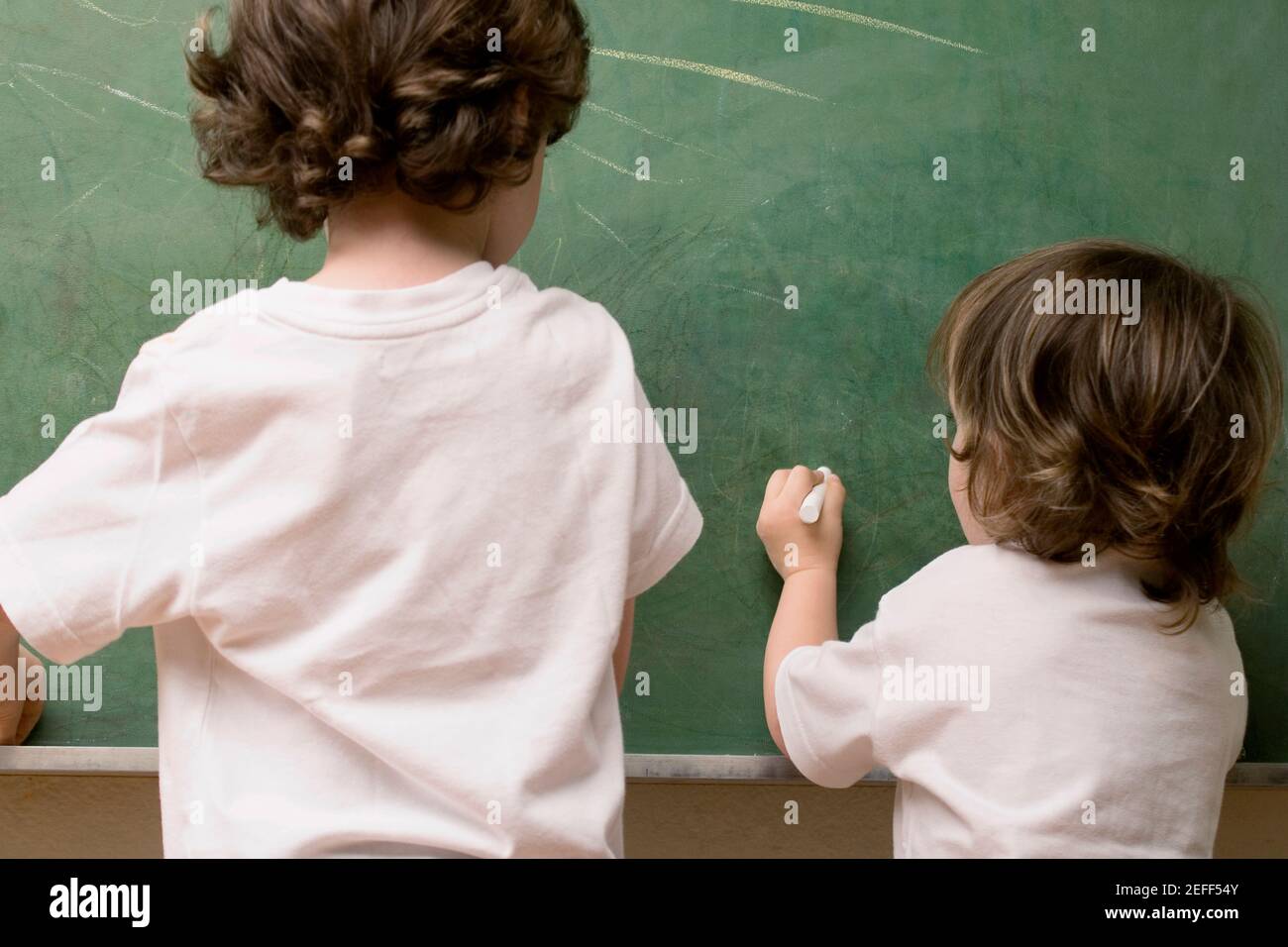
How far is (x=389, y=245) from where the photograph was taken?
90 cm

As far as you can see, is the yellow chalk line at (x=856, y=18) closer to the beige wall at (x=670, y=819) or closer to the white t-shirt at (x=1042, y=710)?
the white t-shirt at (x=1042, y=710)

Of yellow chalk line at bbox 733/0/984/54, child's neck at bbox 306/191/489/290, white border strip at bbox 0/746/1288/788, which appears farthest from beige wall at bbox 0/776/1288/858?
yellow chalk line at bbox 733/0/984/54

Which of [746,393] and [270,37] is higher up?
[270,37]

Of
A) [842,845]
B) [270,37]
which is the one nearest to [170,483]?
[270,37]

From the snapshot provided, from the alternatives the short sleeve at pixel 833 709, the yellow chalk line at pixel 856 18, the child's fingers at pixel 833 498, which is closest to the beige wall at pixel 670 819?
the short sleeve at pixel 833 709

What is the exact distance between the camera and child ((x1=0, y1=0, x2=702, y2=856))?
83cm

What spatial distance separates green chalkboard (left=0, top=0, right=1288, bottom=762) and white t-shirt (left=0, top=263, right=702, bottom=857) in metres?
0.34

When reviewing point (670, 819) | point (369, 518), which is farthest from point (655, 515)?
point (670, 819)

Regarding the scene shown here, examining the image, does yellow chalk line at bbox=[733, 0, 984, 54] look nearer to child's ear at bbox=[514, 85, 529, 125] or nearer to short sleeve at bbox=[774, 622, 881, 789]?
child's ear at bbox=[514, 85, 529, 125]

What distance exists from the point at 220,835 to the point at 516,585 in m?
0.27

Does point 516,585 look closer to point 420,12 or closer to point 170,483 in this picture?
point 170,483

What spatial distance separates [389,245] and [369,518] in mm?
213

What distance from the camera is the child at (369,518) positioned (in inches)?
32.8

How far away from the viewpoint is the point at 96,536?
84 cm
